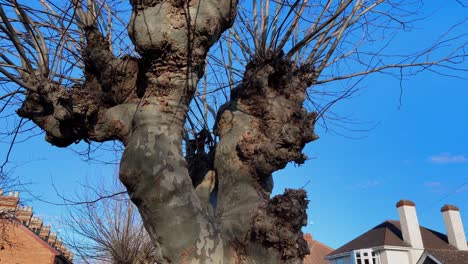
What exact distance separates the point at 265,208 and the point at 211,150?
1.38m

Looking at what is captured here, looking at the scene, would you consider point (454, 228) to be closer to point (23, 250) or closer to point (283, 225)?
point (23, 250)

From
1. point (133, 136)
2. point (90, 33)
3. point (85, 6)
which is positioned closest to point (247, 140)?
point (133, 136)

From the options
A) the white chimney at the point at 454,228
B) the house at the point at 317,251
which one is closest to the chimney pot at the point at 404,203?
the white chimney at the point at 454,228

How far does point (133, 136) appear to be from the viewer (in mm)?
2744

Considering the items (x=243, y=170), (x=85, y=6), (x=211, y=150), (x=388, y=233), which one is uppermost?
(x=388, y=233)

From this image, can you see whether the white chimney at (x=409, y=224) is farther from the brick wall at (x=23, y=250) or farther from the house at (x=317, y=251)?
the brick wall at (x=23, y=250)

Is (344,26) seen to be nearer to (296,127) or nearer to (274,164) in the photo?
(296,127)

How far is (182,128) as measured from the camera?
9.35 feet

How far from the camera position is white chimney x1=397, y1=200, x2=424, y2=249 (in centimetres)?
2003

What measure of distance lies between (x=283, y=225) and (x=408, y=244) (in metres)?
19.9

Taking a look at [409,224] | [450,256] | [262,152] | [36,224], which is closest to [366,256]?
[409,224]

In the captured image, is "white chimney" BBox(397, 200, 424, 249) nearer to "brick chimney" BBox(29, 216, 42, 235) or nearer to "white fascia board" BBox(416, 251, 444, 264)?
"white fascia board" BBox(416, 251, 444, 264)

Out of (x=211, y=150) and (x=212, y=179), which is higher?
(x=211, y=150)

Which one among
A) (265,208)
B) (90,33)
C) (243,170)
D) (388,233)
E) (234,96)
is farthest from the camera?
(388,233)
